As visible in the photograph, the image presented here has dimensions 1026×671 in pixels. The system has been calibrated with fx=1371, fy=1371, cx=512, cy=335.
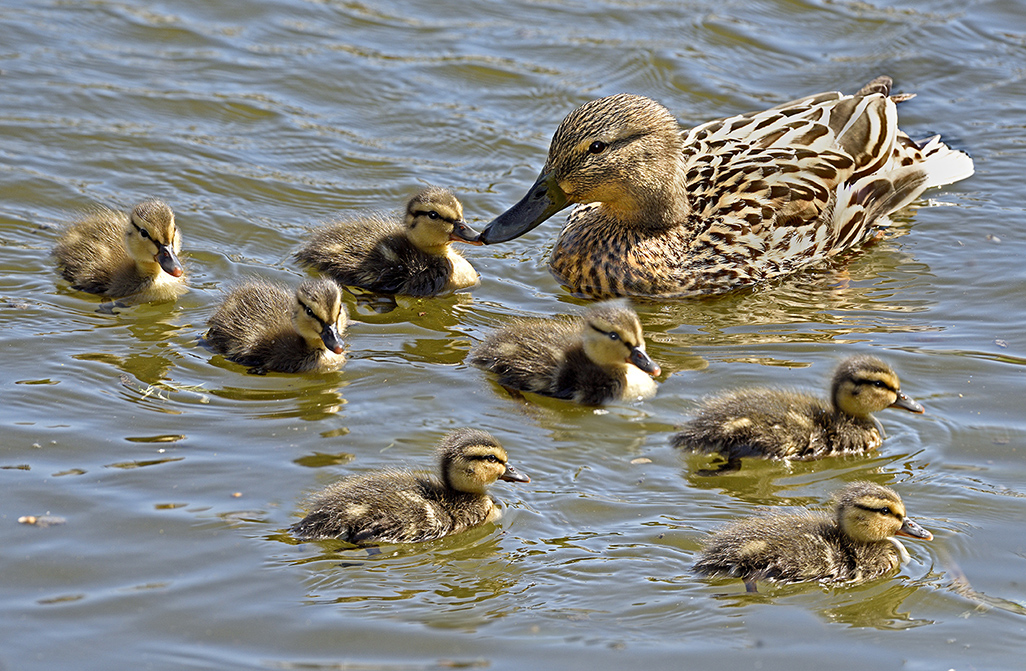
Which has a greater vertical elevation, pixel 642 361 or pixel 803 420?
pixel 642 361

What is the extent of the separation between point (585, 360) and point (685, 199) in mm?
1647

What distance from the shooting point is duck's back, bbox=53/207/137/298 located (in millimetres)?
7051

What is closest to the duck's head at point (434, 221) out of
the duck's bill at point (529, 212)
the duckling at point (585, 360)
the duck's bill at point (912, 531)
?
the duck's bill at point (529, 212)

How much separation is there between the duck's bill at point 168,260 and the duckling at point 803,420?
9.05 feet

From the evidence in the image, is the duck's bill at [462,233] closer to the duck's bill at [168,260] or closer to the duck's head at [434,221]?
the duck's head at [434,221]

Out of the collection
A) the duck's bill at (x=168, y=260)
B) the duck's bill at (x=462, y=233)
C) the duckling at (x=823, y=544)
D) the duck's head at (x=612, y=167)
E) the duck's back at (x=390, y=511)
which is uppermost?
the duck's head at (x=612, y=167)

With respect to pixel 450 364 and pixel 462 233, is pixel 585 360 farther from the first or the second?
pixel 462 233

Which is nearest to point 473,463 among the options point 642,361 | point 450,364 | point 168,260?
point 642,361

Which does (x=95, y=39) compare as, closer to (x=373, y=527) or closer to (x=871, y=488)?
(x=373, y=527)

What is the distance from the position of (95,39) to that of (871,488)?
765 centimetres

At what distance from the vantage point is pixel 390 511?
4.94 meters

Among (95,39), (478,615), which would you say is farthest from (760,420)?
(95,39)

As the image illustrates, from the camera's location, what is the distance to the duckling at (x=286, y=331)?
629 centimetres

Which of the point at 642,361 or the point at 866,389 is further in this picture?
the point at 642,361
